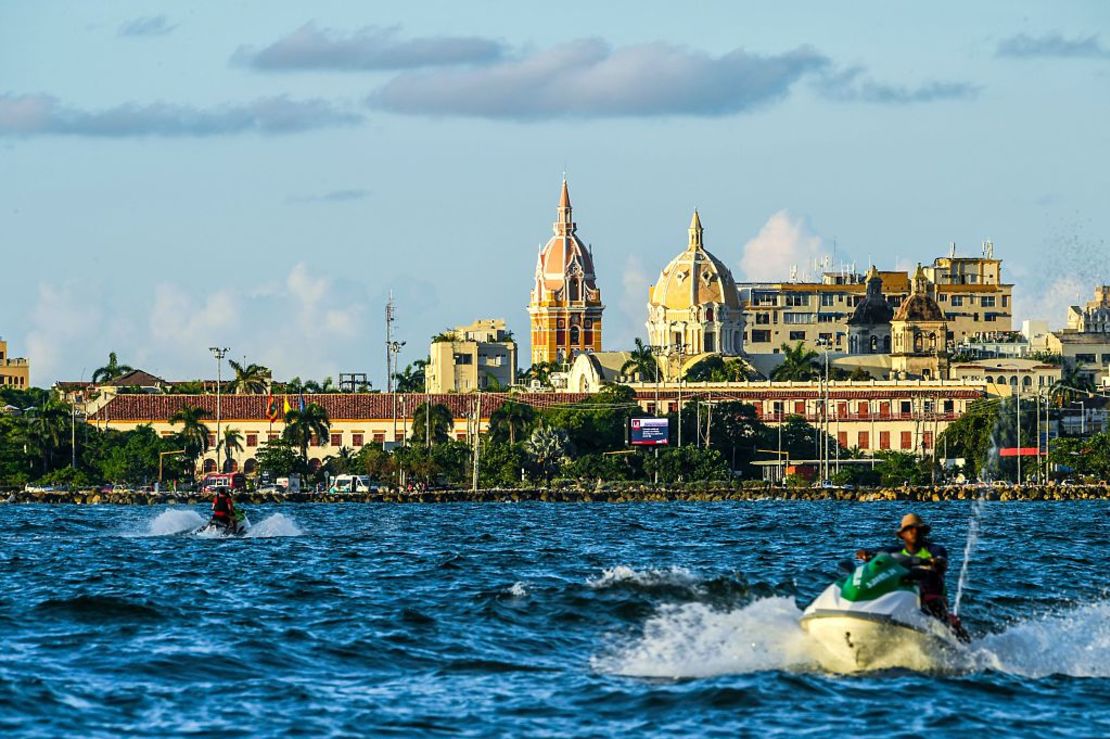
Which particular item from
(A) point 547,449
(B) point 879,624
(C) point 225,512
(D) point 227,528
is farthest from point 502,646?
(A) point 547,449

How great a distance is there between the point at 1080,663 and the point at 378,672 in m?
11.3

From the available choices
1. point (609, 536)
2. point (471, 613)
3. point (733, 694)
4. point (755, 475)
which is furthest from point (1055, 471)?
point (733, 694)

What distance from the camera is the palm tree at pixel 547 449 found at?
620 ft

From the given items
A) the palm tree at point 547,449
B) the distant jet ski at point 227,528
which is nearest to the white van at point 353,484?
the palm tree at point 547,449

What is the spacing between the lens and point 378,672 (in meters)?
40.0

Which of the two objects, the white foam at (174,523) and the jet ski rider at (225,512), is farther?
the white foam at (174,523)

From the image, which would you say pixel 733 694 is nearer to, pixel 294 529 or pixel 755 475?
pixel 294 529

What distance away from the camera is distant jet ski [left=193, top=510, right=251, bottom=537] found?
81.9 m

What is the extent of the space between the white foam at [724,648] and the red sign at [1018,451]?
141 metres

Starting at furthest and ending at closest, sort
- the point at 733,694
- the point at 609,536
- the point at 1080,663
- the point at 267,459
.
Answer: the point at 267,459 < the point at 609,536 < the point at 1080,663 < the point at 733,694

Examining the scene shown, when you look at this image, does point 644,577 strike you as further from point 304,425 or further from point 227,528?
point 304,425

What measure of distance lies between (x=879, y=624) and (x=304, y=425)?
525 ft

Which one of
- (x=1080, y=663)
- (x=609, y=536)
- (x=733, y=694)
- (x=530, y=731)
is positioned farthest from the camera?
(x=609, y=536)

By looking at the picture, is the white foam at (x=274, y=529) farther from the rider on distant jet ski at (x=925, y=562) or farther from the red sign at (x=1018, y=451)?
the red sign at (x=1018, y=451)
